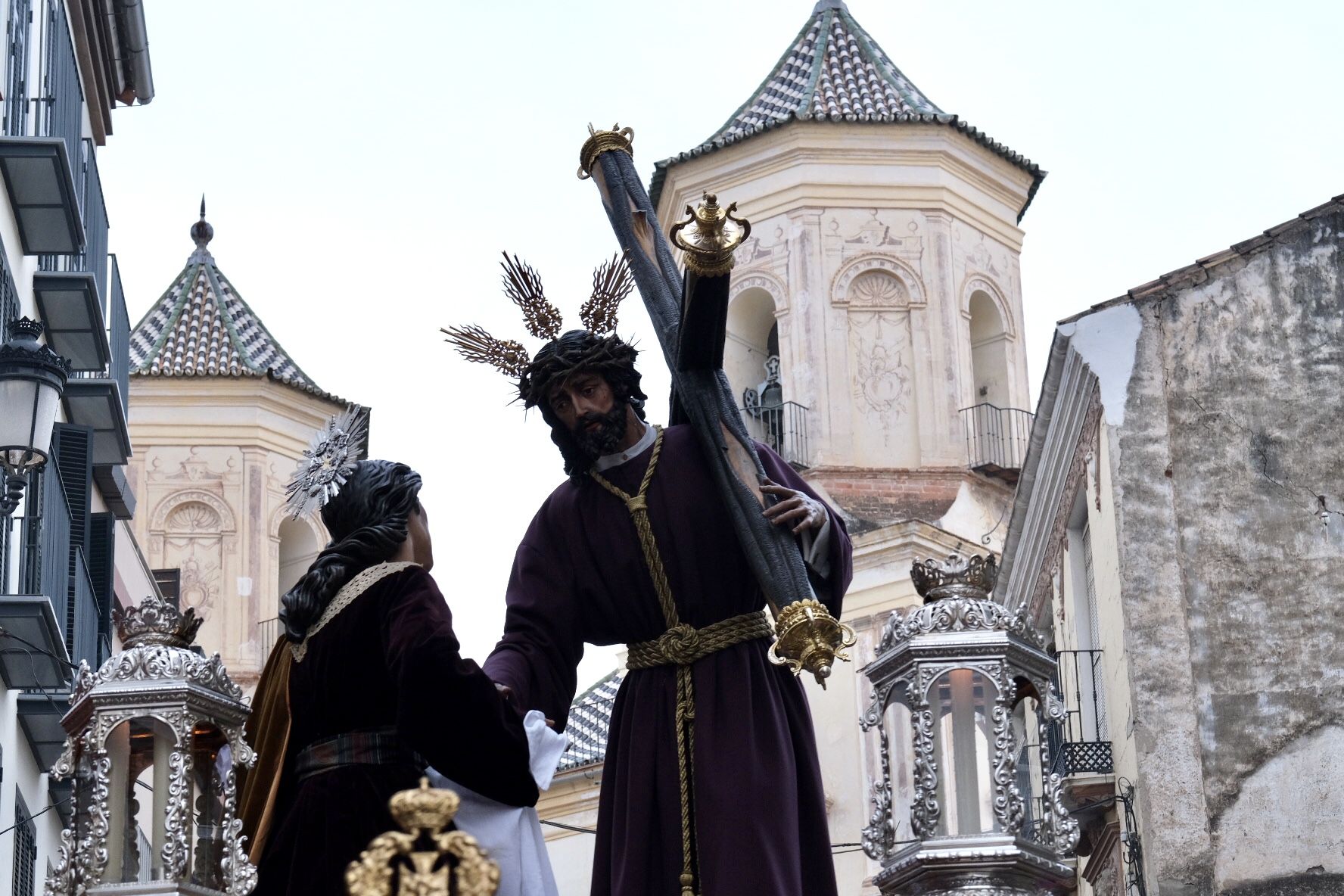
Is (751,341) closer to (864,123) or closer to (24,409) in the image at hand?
(864,123)

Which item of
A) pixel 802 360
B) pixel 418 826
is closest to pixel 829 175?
pixel 802 360

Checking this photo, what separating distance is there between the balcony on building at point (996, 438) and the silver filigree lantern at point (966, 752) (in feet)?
61.3

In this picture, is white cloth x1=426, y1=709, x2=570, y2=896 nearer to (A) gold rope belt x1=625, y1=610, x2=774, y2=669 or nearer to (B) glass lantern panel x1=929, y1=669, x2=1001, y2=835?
(A) gold rope belt x1=625, y1=610, x2=774, y2=669

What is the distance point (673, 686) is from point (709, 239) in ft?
3.87

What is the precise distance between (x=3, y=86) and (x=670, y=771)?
8.78m

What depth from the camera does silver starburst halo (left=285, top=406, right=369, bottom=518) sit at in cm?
717

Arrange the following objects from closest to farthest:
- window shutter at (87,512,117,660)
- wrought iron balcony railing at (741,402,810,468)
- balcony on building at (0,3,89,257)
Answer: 1. balcony on building at (0,3,89,257)
2. window shutter at (87,512,117,660)
3. wrought iron balcony railing at (741,402,810,468)

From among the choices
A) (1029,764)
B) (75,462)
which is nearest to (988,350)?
(75,462)

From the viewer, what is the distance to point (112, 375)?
60.6 ft

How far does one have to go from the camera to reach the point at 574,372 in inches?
293

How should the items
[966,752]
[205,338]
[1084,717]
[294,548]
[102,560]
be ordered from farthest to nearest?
[205,338], [294,548], [102,560], [1084,717], [966,752]

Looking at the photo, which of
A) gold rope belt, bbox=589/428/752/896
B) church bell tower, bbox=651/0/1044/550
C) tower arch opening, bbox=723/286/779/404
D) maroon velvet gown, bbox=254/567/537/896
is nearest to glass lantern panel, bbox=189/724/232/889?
maroon velvet gown, bbox=254/567/537/896

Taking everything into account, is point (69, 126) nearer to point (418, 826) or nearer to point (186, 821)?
point (186, 821)

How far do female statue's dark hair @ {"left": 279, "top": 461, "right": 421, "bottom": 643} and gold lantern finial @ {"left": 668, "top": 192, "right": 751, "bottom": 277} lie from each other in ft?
2.98
